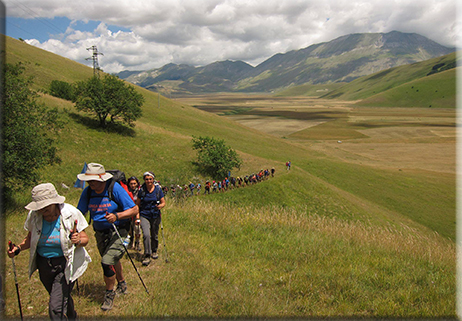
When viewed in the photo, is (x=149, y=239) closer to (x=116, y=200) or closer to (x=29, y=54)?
(x=116, y=200)

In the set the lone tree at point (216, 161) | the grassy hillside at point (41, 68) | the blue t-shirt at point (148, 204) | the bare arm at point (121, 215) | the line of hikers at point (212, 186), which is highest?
the grassy hillside at point (41, 68)

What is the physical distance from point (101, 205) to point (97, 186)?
42 cm

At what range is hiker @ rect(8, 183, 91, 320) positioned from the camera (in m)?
4.29

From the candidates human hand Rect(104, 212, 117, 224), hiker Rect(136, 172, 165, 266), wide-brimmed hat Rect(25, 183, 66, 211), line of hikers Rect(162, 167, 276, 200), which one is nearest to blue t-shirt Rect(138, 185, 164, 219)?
hiker Rect(136, 172, 165, 266)

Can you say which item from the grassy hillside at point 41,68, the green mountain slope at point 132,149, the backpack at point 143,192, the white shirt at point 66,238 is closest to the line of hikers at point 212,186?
the green mountain slope at point 132,149

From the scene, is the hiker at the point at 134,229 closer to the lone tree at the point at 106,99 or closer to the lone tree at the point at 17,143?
the lone tree at the point at 17,143

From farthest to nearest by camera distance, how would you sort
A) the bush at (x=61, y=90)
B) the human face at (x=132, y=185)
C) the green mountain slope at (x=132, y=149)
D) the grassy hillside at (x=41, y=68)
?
the grassy hillside at (x=41, y=68) → the bush at (x=61, y=90) → the green mountain slope at (x=132, y=149) → the human face at (x=132, y=185)

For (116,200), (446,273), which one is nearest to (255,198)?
(446,273)

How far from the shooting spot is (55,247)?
4.39m

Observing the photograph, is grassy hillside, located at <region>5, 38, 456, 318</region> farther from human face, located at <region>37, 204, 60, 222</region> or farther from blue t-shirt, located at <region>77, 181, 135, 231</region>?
human face, located at <region>37, 204, 60, 222</region>

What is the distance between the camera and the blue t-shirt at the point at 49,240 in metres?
4.34

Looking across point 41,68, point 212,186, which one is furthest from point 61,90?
point 212,186

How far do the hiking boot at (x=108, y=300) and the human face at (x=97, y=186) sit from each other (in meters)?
2.11

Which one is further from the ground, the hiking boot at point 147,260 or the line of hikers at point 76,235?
the line of hikers at point 76,235
